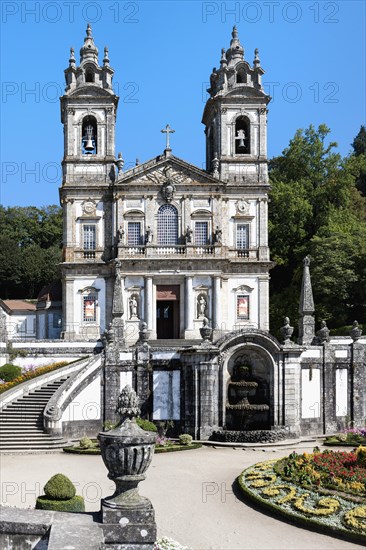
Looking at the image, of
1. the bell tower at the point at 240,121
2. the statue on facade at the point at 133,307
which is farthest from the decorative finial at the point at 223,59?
the statue on facade at the point at 133,307

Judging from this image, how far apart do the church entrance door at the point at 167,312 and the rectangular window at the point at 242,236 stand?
5.03m

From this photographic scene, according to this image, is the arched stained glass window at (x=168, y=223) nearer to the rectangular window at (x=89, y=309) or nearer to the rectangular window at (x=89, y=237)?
the rectangular window at (x=89, y=237)

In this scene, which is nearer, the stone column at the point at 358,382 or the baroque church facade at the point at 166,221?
the stone column at the point at 358,382

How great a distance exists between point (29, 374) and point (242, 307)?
16766 millimetres

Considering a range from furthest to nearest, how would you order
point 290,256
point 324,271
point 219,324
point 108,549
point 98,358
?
point 290,256 → point 324,271 → point 219,324 → point 98,358 → point 108,549

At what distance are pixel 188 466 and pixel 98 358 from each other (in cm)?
891

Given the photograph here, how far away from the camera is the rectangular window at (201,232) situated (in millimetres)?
46188

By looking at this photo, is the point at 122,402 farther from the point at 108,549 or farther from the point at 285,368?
the point at 285,368

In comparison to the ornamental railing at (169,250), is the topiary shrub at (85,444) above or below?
below

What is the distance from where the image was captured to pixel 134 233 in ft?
151

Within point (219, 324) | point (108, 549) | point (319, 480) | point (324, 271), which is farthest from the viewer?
point (324, 271)

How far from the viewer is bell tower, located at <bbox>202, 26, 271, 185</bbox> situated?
154ft

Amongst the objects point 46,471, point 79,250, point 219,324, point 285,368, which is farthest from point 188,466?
point 79,250

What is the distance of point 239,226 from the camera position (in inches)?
1842
